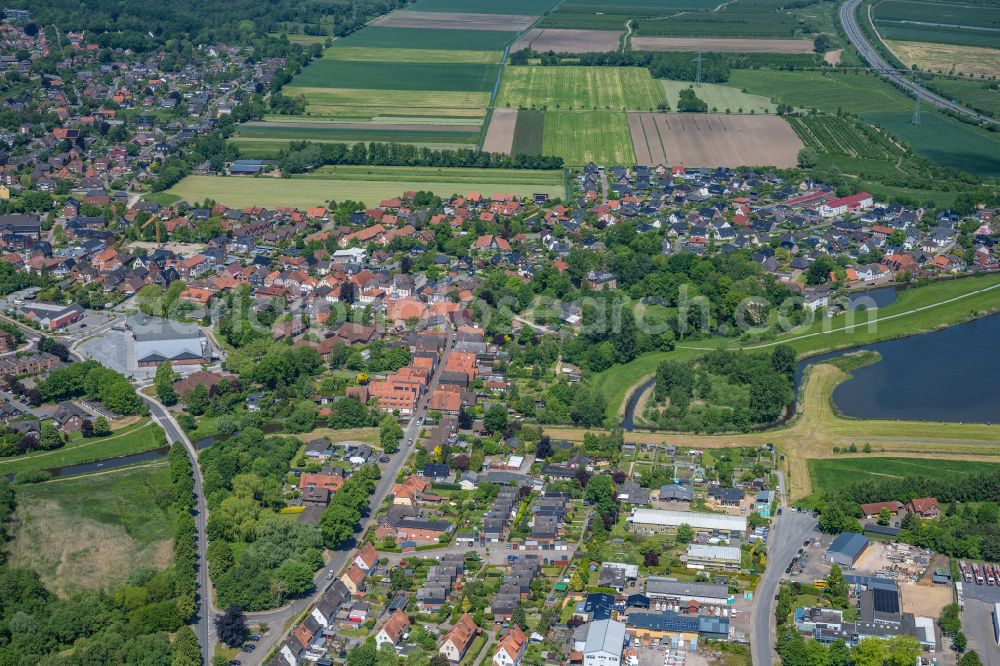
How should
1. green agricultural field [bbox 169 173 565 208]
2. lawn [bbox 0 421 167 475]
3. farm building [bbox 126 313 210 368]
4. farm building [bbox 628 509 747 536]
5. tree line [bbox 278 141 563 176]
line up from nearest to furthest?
1. farm building [bbox 628 509 747 536]
2. lawn [bbox 0 421 167 475]
3. farm building [bbox 126 313 210 368]
4. green agricultural field [bbox 169 173 565 208]
5. tree line [bbox 278 141 563 176]

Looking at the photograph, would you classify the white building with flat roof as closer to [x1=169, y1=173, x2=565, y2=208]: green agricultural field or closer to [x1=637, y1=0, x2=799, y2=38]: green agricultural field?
[x1=169, y1=173, x2=565, y2=208]: green agricultural field

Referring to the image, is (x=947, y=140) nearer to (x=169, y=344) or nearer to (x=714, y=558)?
(x=714, y=558)

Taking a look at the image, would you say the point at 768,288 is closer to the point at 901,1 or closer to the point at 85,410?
the point at 85,410

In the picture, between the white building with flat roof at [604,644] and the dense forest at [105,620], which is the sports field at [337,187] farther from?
the white building with flat roof at [604,644]

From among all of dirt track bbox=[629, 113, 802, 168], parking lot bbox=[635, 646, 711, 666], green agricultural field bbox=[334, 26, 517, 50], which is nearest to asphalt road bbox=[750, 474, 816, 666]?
parking lot bbox=[635, 646, 711, 666]

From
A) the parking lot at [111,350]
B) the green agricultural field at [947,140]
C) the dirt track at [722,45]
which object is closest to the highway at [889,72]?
the green agricultural field at [947,140]

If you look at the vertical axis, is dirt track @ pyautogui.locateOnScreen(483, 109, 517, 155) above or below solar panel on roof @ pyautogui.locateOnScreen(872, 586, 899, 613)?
above
